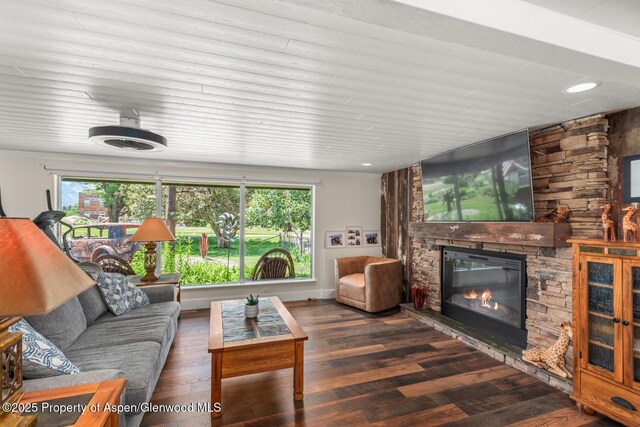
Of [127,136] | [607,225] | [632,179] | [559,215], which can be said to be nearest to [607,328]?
[607,225]

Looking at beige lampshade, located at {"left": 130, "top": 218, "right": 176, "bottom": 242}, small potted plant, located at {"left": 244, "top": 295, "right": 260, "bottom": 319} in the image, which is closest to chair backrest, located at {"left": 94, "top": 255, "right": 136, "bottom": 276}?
beige lampshade, located at {"left": 130, "top": 218, "right": 176, "bottom": 242}

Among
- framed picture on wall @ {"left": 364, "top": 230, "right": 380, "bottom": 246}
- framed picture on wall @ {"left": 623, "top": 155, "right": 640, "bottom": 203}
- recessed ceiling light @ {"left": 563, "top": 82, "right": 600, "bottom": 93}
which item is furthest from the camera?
framed picture on wall @ {"left": 364, "top": 230, "right": 380, "bottom": 246}

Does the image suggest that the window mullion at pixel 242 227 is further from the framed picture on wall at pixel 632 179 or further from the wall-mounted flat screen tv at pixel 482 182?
the framed picture on wall at pixel 632 179

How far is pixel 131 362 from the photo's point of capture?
1.95 meters

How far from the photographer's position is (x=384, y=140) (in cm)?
325

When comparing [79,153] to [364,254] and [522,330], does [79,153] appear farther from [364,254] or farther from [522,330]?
[522,330]

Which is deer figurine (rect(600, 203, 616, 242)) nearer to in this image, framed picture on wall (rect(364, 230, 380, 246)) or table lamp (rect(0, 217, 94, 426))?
table lamp (rect(0, 217, 94, 426))

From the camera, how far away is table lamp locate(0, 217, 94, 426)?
79cm

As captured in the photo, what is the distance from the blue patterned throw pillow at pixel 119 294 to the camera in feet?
9.41

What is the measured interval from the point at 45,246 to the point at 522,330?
3805 millimetres

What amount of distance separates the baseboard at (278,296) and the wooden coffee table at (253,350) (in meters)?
2.23

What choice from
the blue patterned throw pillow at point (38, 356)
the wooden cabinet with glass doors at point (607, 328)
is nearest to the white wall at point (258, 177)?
the blue patterned throw pillow at point (38, 356)

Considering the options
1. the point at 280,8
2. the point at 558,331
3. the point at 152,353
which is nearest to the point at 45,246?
the point at 280,8

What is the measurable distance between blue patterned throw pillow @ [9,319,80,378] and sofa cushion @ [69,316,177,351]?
61 cm
